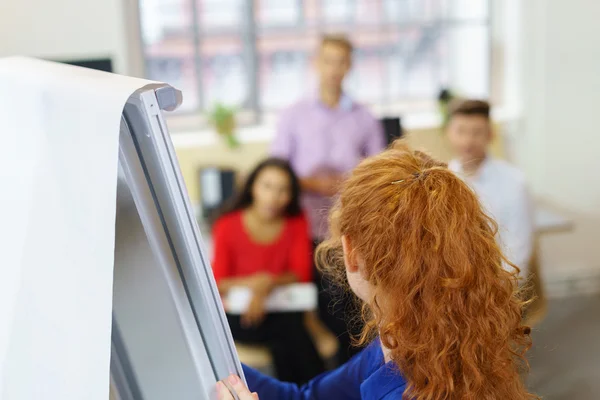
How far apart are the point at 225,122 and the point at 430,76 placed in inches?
56.4

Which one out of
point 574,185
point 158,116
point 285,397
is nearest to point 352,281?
point 285,397

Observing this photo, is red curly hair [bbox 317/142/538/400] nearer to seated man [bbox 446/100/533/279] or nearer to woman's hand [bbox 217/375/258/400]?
woman's hand [bbox 217/375/258/400]

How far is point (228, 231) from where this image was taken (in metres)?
3.07

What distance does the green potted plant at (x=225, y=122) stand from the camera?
4134mm

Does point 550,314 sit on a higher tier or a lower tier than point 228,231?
lower

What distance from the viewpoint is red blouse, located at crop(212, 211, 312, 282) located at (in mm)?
3070

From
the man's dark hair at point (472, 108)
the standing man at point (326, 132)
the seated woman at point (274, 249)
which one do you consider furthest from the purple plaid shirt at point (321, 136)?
the man's dark hair at point (472, 108)

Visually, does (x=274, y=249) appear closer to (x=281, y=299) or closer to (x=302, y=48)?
(x=281, y=299)

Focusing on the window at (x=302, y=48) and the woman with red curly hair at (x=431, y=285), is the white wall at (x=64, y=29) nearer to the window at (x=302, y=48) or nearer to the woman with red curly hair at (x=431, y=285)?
the window at (x=302, y=48)

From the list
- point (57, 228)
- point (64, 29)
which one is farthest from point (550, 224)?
point (57, 228)

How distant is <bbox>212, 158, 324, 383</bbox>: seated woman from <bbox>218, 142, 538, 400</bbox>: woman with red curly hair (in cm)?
196

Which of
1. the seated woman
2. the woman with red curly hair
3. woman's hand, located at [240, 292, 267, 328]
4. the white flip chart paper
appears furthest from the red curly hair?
the seated woman

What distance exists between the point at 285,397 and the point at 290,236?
1877mm

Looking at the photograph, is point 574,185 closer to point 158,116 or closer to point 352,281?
point 352,281
